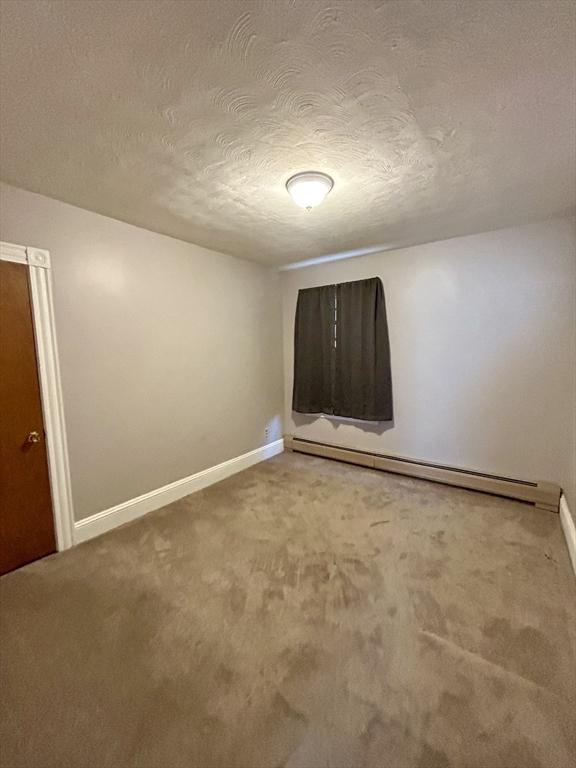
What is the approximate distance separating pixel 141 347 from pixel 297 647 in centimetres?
239

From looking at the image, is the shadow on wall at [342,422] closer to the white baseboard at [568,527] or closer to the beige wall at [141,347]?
the beige wall at [141,347]

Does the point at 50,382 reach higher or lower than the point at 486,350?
lower

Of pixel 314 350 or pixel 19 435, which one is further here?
pixel 314 350

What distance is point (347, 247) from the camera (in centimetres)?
346

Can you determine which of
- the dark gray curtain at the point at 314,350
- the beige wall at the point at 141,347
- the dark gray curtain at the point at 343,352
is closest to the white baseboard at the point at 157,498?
the beige wall at the point at 141,347

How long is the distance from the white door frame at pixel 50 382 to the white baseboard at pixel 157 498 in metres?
0.14

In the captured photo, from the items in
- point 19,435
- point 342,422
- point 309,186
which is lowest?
point 342,422

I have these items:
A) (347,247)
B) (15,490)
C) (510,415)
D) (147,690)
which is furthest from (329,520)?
(347,247)

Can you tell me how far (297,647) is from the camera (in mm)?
1594

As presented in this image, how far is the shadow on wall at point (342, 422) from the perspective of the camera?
381 cm

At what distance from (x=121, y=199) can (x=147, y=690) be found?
8.96 ft

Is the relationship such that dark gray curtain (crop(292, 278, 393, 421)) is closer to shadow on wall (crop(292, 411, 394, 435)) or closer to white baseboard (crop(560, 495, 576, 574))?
shadow on wall (crop(292, 411, 394, 435))

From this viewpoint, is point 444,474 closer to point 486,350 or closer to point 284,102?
point 486,350

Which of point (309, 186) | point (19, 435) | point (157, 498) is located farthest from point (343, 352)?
point (19, 435)
